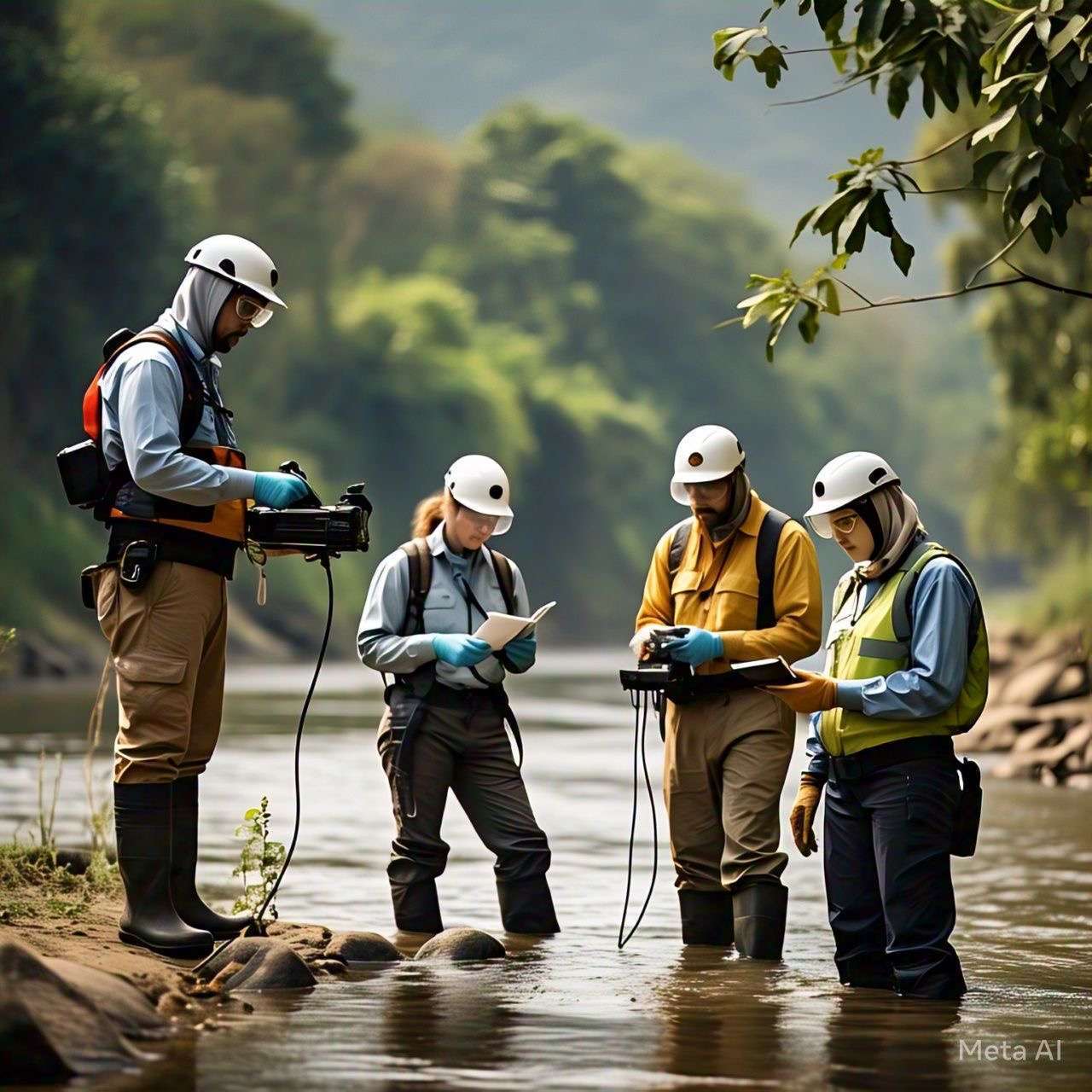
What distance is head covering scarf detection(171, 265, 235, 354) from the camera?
8.60 m

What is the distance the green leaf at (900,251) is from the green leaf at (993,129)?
15.4 inches

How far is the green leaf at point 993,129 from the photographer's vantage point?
755cm

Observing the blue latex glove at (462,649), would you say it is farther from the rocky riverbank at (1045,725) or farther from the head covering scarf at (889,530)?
the rocky riverbank at (1045,725)

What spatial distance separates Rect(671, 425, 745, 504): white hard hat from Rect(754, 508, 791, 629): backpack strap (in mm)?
309

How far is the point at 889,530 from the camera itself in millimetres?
8422

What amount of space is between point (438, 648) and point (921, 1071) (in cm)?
354

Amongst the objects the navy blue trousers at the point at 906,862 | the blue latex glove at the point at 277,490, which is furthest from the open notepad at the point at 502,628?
the navy blue trousers at the point at 906,862

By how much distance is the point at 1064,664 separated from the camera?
23.2 m

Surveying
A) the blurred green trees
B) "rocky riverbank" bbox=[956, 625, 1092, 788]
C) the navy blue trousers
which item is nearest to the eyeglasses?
the navy blue trousers

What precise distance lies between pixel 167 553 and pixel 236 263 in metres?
1.11

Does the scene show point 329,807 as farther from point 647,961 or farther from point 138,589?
point 138,589

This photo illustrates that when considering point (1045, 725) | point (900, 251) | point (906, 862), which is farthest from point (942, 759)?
point (1045, 725)

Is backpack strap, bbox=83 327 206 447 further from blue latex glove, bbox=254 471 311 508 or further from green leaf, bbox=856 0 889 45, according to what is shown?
green leaf, bbox=856 0 889 45

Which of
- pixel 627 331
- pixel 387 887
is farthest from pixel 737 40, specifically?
pixel 627 331
